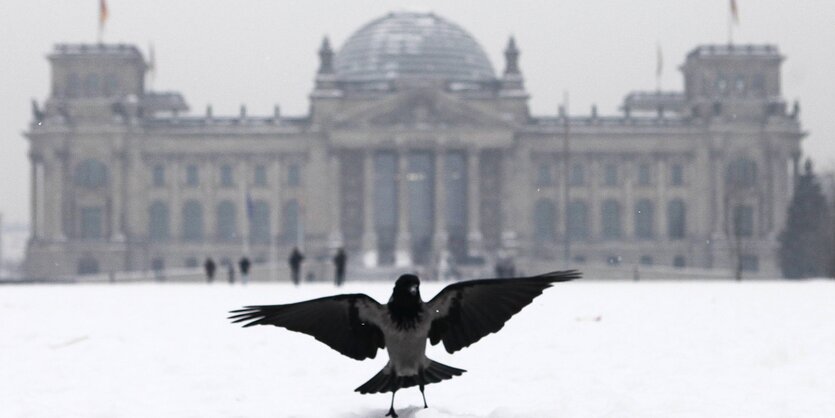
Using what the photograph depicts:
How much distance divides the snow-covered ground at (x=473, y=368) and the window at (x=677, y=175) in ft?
241

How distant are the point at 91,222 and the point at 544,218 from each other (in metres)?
34.4

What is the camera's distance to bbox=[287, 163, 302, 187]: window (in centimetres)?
9438

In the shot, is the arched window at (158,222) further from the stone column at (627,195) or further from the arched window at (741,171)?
the arched window at (741,171)

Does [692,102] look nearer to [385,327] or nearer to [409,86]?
[409,86]

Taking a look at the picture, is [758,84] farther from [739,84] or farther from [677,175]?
[677,175]

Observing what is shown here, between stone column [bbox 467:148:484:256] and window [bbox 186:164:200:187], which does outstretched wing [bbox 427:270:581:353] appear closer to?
stone column [bbox 467:148:484:256]

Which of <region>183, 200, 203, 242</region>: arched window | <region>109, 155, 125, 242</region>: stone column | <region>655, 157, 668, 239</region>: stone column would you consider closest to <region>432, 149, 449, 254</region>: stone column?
<region>655, 157, 668, 239</region>: stone column

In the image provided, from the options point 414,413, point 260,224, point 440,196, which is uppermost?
point 440,196

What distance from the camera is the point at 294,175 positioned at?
9456cm

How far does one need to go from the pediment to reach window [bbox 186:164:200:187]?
13.3 m

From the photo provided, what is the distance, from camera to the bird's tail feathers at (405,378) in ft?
27.0

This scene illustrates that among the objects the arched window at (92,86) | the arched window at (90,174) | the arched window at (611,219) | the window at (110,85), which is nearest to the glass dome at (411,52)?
the arched window at (611,219)

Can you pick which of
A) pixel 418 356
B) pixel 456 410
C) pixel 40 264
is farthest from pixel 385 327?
pixel 40 264

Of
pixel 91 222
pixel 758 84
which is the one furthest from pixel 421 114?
pixel 758 84
